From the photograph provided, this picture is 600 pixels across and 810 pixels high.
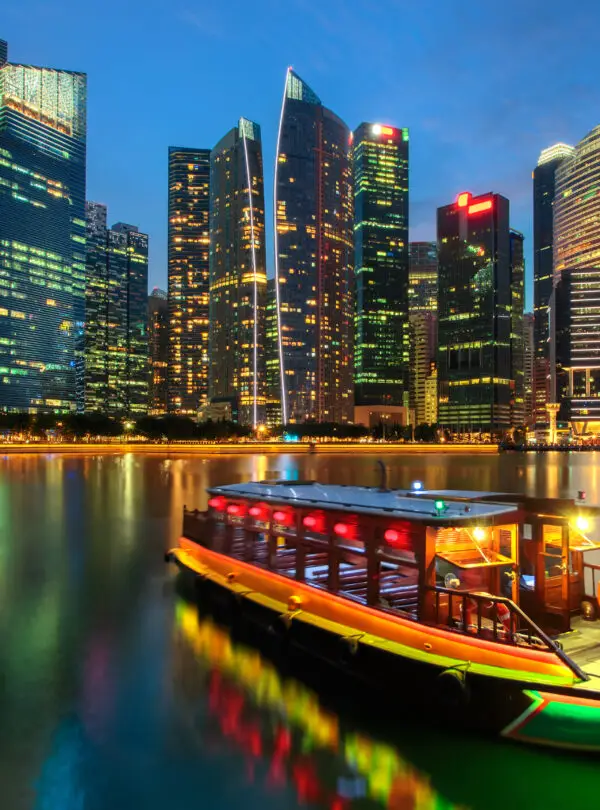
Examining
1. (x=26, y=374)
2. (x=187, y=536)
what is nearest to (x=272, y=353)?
(x=26, y=374)

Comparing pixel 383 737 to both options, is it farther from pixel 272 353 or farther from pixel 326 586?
A: pixel 272 353

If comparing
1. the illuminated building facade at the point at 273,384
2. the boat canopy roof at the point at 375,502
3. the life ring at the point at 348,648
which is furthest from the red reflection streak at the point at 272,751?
the illuminated building facade at the point at 273,384

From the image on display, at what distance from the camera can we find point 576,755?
8.77 meters

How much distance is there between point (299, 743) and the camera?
9945 mm

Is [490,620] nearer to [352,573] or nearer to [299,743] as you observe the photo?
[299,743]

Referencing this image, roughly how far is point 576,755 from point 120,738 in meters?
6.92

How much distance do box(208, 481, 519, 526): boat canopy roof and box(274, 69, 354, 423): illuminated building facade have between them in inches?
6560

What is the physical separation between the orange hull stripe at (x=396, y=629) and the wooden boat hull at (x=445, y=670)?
0.04ft

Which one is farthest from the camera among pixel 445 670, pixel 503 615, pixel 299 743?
pixel 503 615

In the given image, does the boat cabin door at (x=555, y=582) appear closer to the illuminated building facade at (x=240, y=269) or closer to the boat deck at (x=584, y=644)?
the boat deck at (x=584, y=644)

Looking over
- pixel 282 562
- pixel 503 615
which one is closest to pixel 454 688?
pixel 503 615

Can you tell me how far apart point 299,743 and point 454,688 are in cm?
270

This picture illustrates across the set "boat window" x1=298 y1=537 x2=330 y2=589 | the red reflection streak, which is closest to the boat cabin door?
"boat window" x1=298 y1=537 x2=330 y2=589

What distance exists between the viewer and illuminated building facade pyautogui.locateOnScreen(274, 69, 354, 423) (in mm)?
182125
